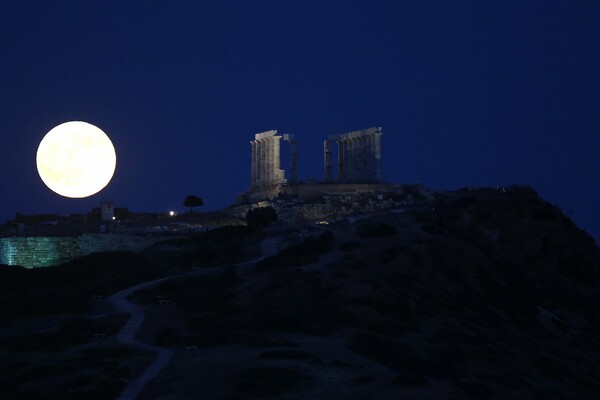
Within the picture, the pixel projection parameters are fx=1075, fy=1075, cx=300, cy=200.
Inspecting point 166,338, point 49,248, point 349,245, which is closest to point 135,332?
point 166,338

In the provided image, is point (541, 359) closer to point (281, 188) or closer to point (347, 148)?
point (281, 188)

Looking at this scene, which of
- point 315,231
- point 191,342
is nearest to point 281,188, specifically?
point 315,231

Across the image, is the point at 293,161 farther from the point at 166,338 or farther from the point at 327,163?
the point at 166,338

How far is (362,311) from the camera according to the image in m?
55.3

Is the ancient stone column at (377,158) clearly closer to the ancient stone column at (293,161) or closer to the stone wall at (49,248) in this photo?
the ancient stone column at (293,161)

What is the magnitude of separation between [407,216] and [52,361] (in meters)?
43.5

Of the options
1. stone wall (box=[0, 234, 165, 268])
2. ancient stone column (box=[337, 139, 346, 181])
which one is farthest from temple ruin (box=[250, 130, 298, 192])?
stone wall (box=[0, 234, 165, 268])

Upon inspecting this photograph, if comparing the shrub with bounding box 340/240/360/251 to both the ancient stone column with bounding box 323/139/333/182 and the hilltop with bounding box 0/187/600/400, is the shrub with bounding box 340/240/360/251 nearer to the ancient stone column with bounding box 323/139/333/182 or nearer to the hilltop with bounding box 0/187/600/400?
the hilltop with bounding box 0/187/600/400

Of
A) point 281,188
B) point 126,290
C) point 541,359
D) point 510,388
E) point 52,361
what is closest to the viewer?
point 52,361

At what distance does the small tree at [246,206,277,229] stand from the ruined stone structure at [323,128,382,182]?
68.2ft

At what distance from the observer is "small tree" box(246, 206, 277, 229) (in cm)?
8806

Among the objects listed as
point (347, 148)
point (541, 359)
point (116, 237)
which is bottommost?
point (541, 359)

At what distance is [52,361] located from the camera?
43500 millimetres

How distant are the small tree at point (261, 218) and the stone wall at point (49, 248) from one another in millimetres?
10511
